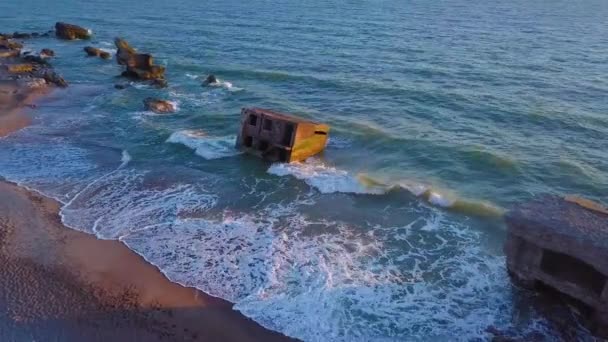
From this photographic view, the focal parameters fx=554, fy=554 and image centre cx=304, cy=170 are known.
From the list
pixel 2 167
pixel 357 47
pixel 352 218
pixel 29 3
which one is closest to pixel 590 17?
pixel 357 47

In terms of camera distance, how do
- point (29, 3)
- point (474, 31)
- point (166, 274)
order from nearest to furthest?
1. point (166, 274)
2. point (474, 31)
3. point (29, 3)

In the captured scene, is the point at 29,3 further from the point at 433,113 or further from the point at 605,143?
the point at 605,143

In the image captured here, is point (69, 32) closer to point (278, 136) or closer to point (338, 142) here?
point (338, 142)

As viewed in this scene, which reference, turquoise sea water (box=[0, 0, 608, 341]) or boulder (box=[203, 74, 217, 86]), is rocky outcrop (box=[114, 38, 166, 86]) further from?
boulder (box=[203, 74, 217, 86])

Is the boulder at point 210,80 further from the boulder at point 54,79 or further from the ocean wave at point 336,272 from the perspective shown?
the ocean wave at point 336,272

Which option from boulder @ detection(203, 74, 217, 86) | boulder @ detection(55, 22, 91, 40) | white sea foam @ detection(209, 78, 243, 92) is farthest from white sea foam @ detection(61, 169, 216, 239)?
boulder @ detection(55, 22, 91, 40)

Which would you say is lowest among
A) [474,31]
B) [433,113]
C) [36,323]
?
[36,323]
